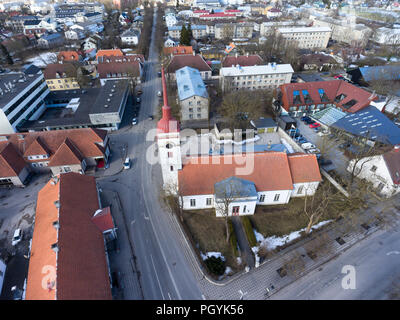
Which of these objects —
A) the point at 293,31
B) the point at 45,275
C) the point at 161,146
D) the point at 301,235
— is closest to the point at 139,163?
the point at 161,146

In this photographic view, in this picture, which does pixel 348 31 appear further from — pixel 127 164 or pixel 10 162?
pixel 10 162

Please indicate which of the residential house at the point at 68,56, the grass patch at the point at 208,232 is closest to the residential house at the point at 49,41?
the residential house at the point at 68,56

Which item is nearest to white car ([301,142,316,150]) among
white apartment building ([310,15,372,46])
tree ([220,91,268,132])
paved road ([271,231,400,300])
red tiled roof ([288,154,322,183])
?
red tiled roof ([288,154,322,183])

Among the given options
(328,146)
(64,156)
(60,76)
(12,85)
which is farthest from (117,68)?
(328,146)

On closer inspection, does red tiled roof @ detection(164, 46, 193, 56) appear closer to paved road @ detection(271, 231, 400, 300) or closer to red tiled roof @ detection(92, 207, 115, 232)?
red tiled roof @ detection(92, 207, 115, 232)

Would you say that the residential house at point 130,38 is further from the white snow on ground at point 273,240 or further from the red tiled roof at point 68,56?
the white snow on ground at point 273,240

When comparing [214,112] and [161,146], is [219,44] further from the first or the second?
[161,146]
